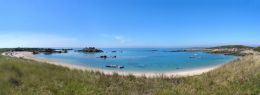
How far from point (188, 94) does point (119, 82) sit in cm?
422

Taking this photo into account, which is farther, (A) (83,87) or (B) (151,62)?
(B) (151,62)

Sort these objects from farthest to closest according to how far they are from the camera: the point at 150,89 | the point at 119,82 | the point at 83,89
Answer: the point at 119,82 < the point at 150,89 < the point at 83,89

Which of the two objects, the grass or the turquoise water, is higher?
the grass

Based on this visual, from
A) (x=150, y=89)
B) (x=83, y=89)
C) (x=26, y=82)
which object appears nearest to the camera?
(x=83, y=89)

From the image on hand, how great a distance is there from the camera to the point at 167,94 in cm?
927

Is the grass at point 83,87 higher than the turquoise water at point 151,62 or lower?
higher

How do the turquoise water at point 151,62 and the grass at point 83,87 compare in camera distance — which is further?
the turquoise water at point 151,62

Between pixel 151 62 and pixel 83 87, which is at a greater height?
pixel 83 87

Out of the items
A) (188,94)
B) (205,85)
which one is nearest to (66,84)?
(188,94)

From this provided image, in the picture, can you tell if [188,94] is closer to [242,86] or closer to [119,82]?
[242,86]

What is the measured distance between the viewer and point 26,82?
Result: 10398 millimetres

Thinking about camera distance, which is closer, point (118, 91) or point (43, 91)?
point (43, 91)

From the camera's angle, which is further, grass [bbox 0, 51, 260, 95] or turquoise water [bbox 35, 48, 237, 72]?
turquoise water [bbox 35, 48, 237, 72]

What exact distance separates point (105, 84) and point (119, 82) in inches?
38.6
